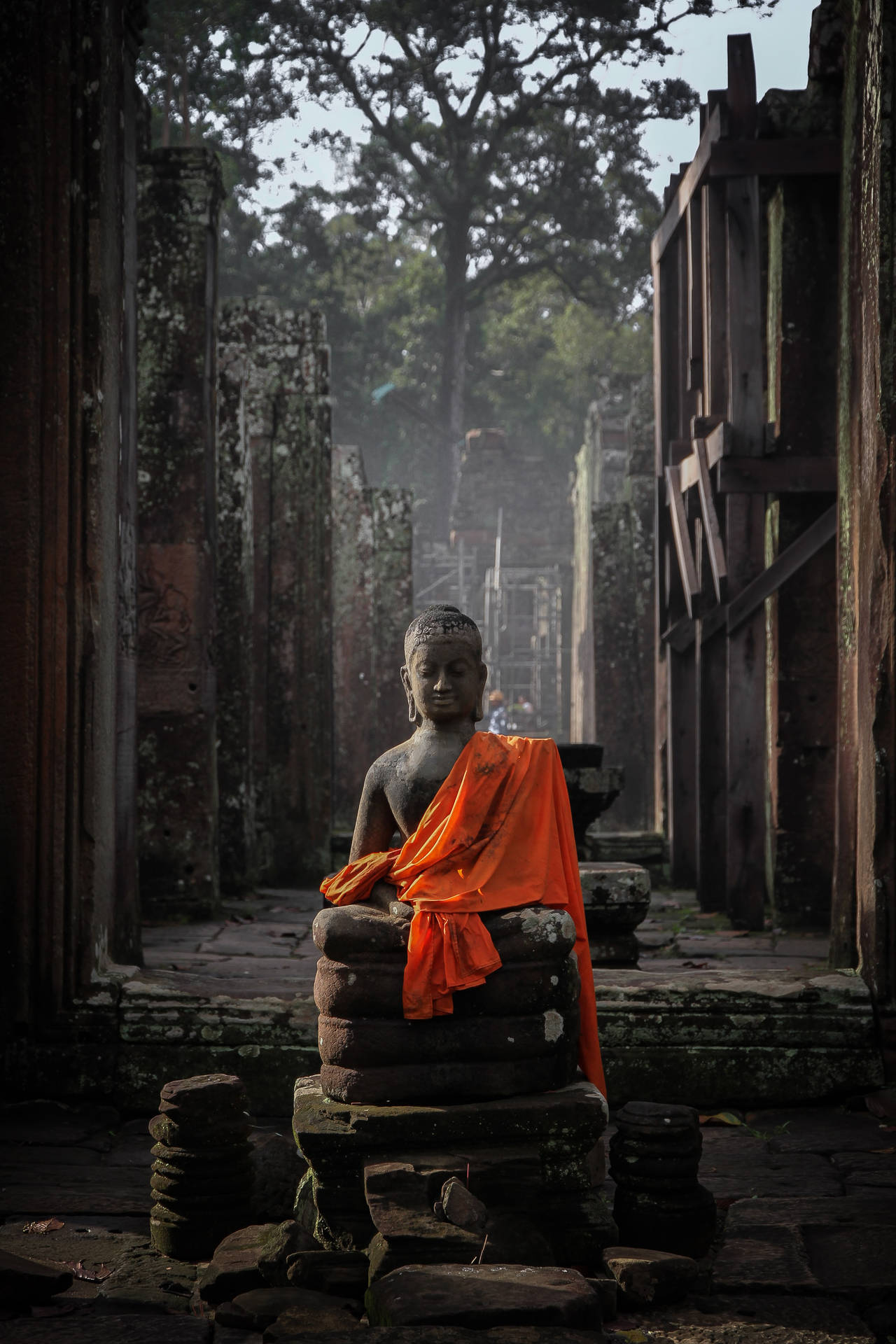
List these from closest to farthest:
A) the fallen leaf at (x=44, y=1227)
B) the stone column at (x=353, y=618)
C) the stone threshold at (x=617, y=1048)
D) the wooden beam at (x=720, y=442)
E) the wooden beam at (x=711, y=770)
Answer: the fallen leaf at (x=44, y=1227) < the stone threshold at (x=617, y=1048) < the wooden beam at (x=720, y=442) < the wooden beam at (x=711, y=770) < the stone column at (x=353, y=618)

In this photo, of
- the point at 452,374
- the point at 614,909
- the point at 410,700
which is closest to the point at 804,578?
the point at 614,909

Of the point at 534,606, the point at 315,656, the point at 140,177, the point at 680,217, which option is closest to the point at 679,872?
the point at 315,656

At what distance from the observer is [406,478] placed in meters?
33.6

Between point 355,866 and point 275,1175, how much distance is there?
0.83 metres

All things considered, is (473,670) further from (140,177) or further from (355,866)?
(140,177)

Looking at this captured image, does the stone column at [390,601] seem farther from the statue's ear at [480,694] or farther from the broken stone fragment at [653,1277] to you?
the broken stone fragment at [653,1277]

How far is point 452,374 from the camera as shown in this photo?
96.2 feet

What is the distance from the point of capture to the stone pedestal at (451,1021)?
340cm

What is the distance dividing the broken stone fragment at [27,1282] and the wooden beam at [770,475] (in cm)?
526

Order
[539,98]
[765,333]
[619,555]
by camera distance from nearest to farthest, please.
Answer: [765,333]
[619,555]
[539,98]

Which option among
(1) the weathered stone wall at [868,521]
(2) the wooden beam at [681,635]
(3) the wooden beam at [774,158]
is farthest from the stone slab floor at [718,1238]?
(3) the wooden beam at [774,158]

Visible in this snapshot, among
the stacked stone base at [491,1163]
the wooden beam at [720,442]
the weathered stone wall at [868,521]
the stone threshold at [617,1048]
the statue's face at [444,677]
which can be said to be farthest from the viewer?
the wooden beam at [720,442]

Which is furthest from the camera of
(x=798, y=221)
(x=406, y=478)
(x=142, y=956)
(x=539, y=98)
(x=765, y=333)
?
(x=406, y=478)

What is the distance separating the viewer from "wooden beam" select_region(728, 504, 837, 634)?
714 centimetres
